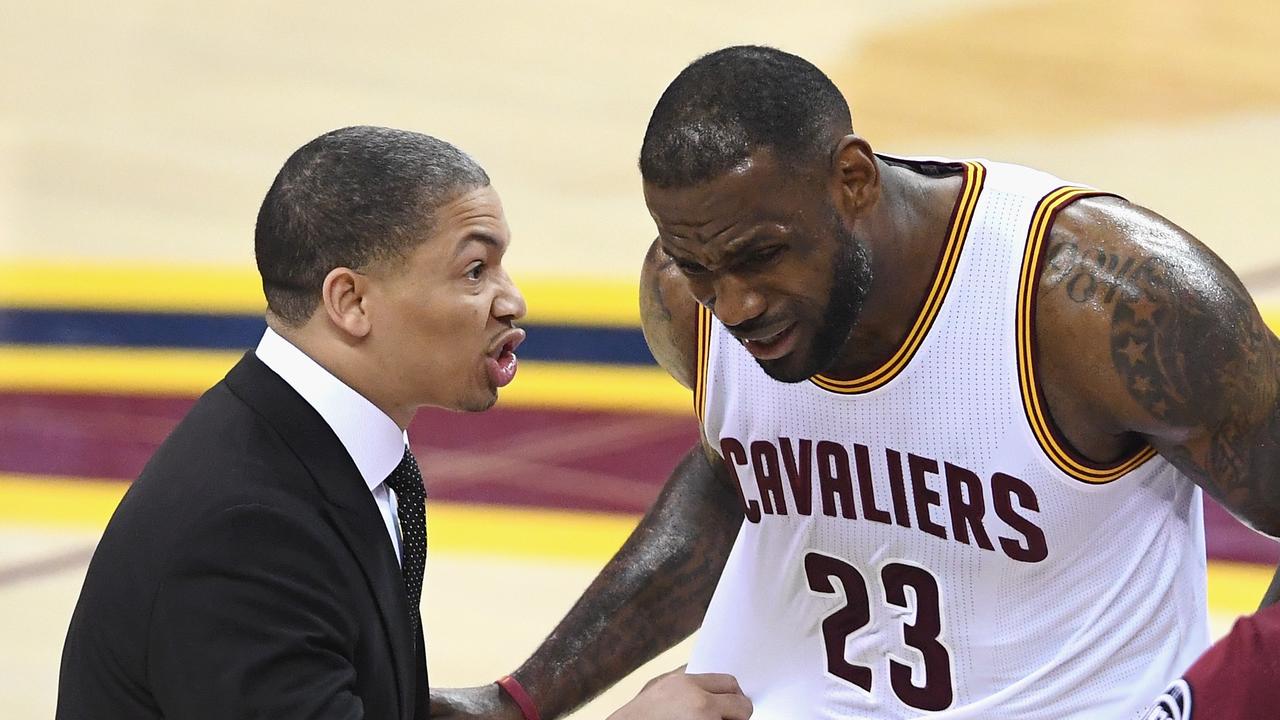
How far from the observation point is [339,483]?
2.00 m

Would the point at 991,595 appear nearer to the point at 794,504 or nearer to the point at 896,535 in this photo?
the point at 896,535

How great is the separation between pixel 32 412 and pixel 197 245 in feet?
2.56

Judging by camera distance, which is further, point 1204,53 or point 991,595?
point 1204,53

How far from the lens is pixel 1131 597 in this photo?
220cm

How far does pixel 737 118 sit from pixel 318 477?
2.11 ft

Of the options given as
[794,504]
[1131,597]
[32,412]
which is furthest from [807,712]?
[32,412]

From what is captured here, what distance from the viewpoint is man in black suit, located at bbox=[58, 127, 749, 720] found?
1.84 meters

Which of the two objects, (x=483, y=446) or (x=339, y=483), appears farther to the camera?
(x=483, y=446)

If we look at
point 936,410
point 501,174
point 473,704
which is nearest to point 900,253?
point 936,410

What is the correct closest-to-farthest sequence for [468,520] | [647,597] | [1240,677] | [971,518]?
[1240,677], [971,518], [647,597], [468,520]

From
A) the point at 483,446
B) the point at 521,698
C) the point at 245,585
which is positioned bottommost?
the point at 483,446

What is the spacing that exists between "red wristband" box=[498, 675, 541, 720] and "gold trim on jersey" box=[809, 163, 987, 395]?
0.65 meters

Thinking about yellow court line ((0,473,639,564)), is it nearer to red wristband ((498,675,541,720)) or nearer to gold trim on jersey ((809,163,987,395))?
red wristband ((498,675,541,720))

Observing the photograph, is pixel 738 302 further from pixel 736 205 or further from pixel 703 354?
pixel 703 354
